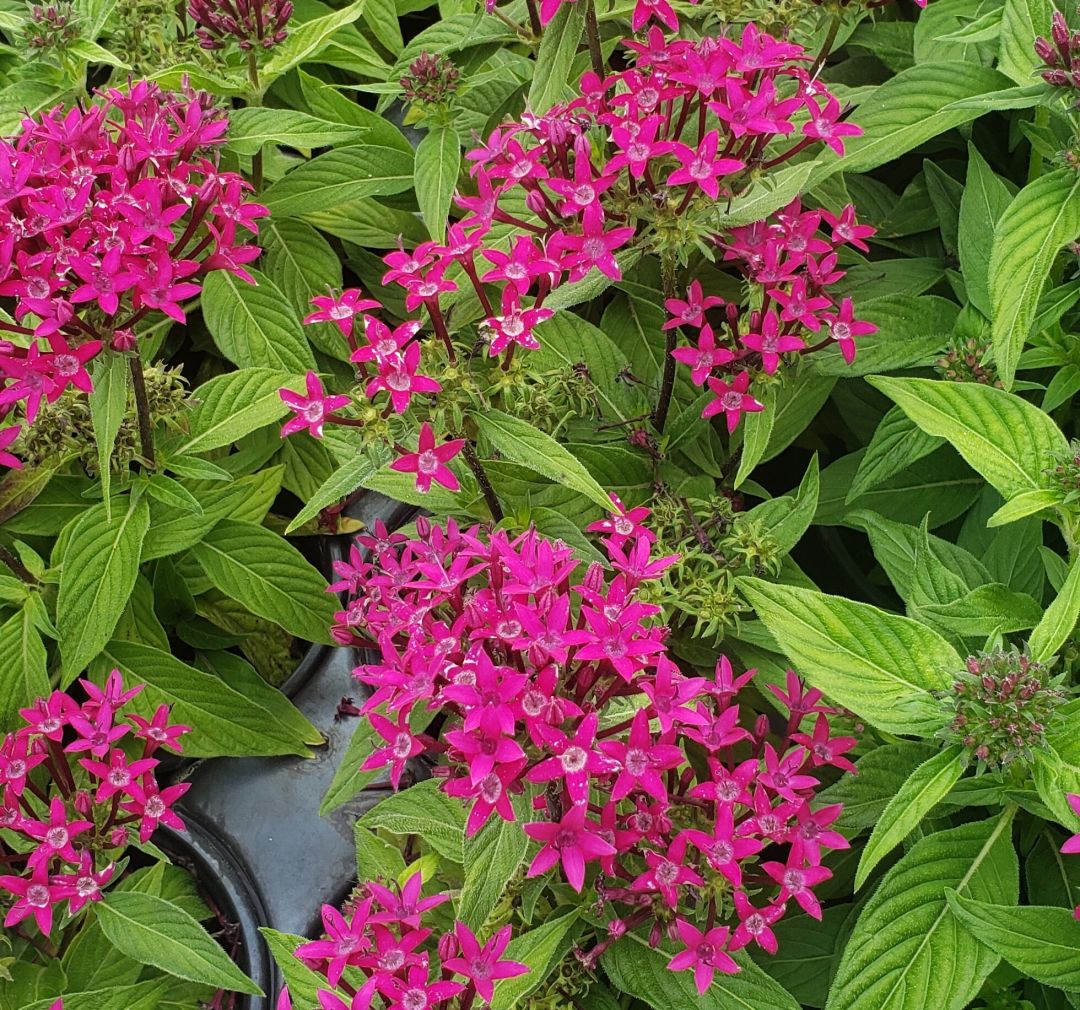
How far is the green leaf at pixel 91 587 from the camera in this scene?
4.04 ft

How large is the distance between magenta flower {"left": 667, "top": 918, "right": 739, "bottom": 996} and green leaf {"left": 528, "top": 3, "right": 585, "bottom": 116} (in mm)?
870

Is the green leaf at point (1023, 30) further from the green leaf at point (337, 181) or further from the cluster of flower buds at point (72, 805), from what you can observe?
the cluster of flower buds at point (72, 805)

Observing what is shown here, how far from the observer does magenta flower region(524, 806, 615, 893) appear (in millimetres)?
854

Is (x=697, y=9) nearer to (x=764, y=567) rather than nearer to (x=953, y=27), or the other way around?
(x=953, y=27)

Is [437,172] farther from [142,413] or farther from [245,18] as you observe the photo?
[142,413]

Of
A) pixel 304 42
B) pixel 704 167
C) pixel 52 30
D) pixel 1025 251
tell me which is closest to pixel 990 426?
pixel 1025 251

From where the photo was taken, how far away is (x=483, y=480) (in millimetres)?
1149

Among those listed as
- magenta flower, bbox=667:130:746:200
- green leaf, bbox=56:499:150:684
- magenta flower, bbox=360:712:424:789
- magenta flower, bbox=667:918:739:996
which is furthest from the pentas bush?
magenta flower, bbox=667:918:739:996

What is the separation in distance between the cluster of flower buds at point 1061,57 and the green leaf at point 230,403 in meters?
0.87

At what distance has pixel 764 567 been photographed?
1197 mm

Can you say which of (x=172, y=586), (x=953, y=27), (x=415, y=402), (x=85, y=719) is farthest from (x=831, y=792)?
(x=953, y=27)

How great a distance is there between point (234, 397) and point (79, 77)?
1.98ft

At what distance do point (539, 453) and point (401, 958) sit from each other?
0.46 metres

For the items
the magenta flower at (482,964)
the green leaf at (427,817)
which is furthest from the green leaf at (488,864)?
the green leaf at (427,817)
